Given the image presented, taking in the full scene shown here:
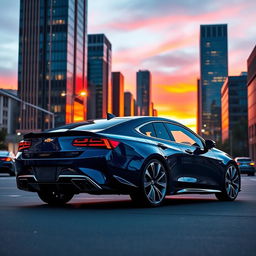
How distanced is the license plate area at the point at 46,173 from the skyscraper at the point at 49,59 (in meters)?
116

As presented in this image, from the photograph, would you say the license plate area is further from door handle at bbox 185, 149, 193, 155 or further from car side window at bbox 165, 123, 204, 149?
door handle at bbox 185, 149, 193, 155

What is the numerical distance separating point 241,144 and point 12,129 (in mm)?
76485

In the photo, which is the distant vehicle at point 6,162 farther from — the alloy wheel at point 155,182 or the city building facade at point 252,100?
the city building facade at point 252,100

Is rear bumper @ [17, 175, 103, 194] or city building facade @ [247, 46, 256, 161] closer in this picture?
rear bumper @ [17, 175, 103, 194]

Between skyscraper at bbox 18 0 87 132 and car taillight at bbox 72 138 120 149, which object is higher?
skyscraper at bbox 18 0 87 132

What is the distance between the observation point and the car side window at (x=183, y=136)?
8730mm

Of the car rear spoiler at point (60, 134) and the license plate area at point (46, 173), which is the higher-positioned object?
the car rear spoiler at point (60, 134)

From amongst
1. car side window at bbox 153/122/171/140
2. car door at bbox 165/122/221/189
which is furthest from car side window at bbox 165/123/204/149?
car side window at bbox 153/122/171/140

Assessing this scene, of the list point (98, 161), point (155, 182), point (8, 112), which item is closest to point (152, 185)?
point (155, 182)

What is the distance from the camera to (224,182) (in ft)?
30.6

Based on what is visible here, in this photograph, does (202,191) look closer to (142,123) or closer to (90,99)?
(142,123)

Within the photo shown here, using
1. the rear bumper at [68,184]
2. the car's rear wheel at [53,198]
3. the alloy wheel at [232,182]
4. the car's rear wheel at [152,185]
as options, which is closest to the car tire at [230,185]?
the alloy wheel at [232,182]

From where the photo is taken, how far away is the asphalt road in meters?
4.13

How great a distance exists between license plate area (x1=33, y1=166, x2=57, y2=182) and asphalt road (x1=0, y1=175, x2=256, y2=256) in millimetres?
444
